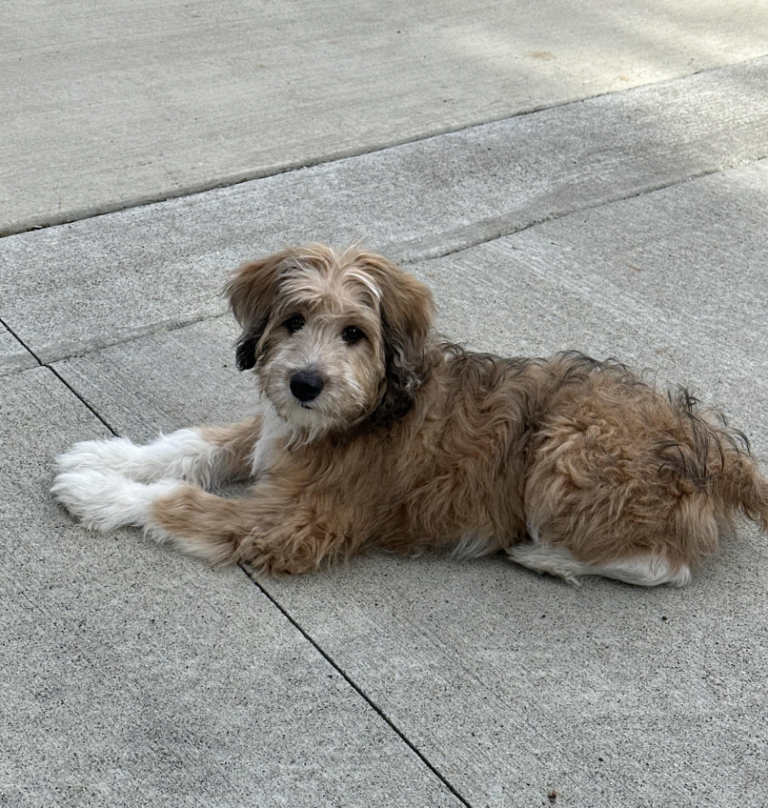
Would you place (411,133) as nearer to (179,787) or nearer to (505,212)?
(505,212)

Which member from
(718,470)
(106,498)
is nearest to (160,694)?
(106,498)

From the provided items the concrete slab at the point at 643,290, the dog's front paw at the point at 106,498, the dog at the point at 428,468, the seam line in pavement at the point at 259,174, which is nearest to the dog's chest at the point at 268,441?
the dog at the point at 428,468

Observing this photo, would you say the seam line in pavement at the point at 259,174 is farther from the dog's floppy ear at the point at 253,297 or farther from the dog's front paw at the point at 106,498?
the dog's floppy ear at the point at 253,297

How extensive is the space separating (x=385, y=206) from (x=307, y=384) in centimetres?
296

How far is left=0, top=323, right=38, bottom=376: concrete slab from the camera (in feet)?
15.4

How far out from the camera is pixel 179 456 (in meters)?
4.19

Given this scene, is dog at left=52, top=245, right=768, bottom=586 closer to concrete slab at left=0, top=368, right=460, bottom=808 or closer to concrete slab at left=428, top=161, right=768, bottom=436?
concrete slab at left=0, top=368, right=460, bottom=808

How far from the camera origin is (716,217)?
650 centimetres

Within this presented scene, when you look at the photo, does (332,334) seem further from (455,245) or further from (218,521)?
(455,245)

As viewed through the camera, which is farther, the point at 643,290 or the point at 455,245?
the point at 455,245

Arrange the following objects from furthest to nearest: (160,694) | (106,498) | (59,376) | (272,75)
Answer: (272,75) → (59,376) → (106,498) → (160,694)

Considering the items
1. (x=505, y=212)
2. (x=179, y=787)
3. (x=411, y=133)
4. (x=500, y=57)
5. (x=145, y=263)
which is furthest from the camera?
(x=500, y=57)

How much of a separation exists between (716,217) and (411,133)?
1991 millimetres

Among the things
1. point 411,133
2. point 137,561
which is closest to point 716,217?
point 411,133
